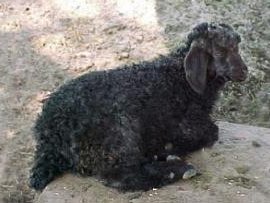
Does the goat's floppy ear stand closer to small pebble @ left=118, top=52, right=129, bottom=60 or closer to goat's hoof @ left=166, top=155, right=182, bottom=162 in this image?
goat's hoof @ left=166, top=155, right=182, bottom=162

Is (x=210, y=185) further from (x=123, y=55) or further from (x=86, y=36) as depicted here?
(x=86, y=36)

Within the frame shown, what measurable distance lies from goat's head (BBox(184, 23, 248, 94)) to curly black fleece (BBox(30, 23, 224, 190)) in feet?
0.20

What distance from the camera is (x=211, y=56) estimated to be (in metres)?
5.50

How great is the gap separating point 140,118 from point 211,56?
0.84 metres

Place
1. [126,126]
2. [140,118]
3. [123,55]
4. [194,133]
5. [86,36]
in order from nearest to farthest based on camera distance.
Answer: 1. [126,126]
2. [140,118]
3. [194,133]
4. [123,55]
5. [86,36]

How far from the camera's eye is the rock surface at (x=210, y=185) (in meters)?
4.84

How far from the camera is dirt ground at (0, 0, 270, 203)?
24.9 ft

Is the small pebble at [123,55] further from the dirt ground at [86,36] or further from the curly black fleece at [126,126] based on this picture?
the curly black fleece at [126,126]

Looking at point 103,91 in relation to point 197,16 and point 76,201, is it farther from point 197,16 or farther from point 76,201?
point 197,16

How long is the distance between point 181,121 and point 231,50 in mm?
725

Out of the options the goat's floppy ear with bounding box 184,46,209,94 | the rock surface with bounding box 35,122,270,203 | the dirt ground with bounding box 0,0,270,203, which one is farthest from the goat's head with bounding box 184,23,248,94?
the dirt ground with bounding box 0,0,270,203

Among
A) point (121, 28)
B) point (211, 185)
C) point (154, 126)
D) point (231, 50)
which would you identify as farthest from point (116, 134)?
point (121, 28)

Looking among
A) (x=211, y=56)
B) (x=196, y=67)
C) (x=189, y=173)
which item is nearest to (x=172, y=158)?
(x=189, y=173)

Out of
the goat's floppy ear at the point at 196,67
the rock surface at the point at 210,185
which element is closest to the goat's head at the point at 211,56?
the goat's floppy ear at the point at 196,67
